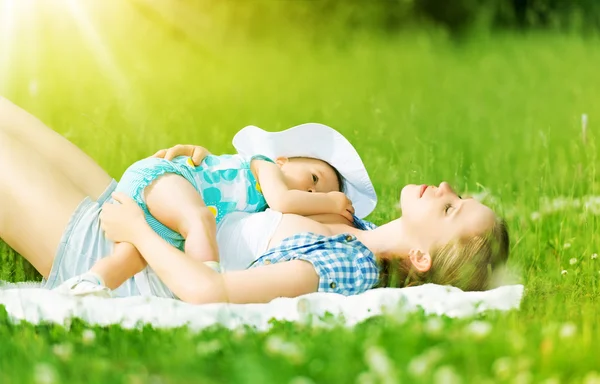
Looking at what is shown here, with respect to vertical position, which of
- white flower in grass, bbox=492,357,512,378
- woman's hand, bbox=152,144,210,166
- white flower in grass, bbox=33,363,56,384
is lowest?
white flower in grass, bbox=492,357,512,378

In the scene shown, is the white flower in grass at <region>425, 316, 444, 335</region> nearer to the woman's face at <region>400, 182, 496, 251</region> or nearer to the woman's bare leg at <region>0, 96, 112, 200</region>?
the woman's face at <region>400, 182, 496, 251</region>

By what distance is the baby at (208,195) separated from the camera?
3230 millimetres

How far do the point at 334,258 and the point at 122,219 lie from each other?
81cm

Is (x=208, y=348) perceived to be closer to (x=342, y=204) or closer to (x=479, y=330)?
(x=479, y=330)

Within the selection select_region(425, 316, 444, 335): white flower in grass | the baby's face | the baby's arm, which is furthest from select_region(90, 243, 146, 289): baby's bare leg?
select_region(425, 316, 444, 335): white flower in grass

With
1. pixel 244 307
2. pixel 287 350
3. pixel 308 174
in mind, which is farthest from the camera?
pixel 308 174

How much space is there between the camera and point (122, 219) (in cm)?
330

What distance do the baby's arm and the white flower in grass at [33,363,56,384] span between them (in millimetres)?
1492

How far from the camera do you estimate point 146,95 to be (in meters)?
8.69

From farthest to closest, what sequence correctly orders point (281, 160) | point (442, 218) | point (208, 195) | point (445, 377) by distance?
point (281, 160)
point (208, 195)
point (442, 218)
point (445, 377)

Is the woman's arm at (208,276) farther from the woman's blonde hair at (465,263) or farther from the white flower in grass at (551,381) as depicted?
the white flower in grass at (551,381)

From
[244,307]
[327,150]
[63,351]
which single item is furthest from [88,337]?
[327,150]

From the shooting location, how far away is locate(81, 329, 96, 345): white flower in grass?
8.18 ft

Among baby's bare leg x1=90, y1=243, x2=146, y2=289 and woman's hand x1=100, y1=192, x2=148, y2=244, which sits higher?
woman's hand x1=100, y1=192, x2=148, y2=244
